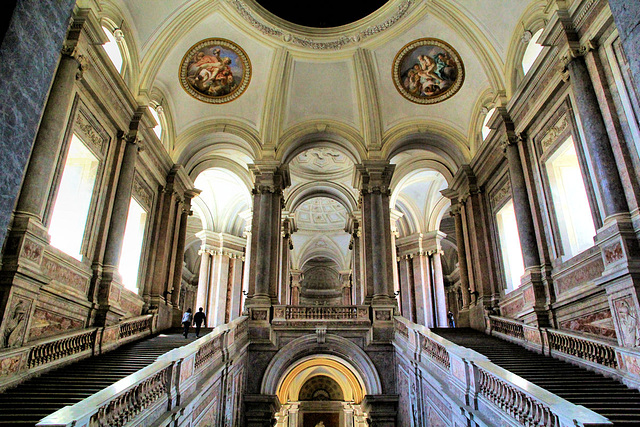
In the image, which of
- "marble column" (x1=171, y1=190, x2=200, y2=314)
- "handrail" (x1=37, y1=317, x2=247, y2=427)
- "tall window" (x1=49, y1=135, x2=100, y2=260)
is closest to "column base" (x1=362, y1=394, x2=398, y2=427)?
"handrail" (x1=37, y1=317, x2=247, y2=427)

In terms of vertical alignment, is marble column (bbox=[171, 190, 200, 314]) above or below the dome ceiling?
below

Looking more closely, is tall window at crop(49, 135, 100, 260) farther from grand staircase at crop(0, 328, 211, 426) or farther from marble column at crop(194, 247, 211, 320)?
marble column at crop(194, 247, 211, 320)

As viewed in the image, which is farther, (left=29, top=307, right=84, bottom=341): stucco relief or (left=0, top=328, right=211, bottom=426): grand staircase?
(left=29, top=307, right=84, bottom=341): stucco relief

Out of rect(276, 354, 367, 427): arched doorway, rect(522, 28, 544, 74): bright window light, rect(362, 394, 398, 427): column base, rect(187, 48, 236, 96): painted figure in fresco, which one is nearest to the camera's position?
rect(522, 28, 544, 74): bright window light

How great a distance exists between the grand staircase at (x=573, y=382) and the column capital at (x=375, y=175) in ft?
22.9

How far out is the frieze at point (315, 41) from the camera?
15.0m

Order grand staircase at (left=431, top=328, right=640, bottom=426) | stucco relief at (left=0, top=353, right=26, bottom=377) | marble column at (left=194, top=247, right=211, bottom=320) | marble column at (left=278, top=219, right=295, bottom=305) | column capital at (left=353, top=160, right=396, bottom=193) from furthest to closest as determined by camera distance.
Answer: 1. marble column at (left=194, top=247, right=211, bottom=320)
2. marble column at (left=278, top=219, right=295, bottom=305)
3. column capital at (left=353, top=160, right=396, bottom=193)
4. stucco relief at (left=0, top=353, right=26, bottom=377)
5. grand staircase at (left=431, top=328, right=640, bottom=426)

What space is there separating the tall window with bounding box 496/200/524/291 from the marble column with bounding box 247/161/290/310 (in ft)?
25.0

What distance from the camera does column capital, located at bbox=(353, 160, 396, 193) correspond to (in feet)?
53.8

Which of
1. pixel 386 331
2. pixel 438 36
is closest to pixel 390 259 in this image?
pixel 386 331

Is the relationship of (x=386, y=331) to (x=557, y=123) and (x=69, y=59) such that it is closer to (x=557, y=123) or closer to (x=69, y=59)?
(x=557, y=123)

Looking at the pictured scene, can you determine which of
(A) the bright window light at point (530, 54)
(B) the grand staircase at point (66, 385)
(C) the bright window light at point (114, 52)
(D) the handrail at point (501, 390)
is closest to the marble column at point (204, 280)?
(B) the grand staircase at point (66, 385)

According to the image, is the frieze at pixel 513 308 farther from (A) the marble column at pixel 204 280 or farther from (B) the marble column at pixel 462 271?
(A) the marble column at pixel 204 280

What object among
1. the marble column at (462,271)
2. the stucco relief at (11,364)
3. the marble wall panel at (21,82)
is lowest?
the stucco relief at (11,364)
